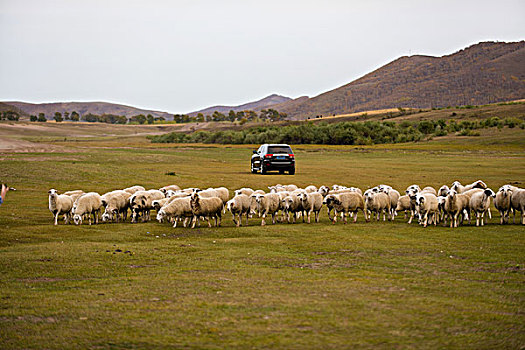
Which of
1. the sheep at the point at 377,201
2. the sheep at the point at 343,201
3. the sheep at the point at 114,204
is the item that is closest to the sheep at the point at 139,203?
the sheep at the point at 114,204

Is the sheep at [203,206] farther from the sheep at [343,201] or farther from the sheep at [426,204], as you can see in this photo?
the sheep at [426,204]

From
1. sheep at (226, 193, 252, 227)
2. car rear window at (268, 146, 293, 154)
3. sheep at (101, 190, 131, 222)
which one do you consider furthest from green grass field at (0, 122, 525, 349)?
car rear window at (268, 146, 293, 154)

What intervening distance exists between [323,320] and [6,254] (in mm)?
8440

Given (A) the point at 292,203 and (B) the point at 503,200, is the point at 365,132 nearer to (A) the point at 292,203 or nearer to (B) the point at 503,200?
(B) the point at 503,200

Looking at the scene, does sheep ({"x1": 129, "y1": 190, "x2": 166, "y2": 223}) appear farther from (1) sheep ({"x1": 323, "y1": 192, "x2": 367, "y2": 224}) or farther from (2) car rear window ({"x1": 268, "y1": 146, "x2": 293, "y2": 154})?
(2) car rear window ({"x1": 268, "y1": 146, "x2": 293, "y2": 154})

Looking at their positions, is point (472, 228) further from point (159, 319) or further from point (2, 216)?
point (2, 216)

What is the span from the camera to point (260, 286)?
9602 millimetres

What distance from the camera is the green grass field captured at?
6.99 m

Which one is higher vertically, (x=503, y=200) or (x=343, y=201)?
(x=503, y=200)

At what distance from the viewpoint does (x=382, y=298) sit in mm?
8711

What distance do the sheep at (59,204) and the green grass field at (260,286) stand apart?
0.75 m

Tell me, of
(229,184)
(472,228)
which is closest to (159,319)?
(472,228)

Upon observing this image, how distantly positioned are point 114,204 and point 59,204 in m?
2.00

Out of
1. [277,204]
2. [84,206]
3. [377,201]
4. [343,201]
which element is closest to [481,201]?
[377,201]
